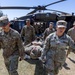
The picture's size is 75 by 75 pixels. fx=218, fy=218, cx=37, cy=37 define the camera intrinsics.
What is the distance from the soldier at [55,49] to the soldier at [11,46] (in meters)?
0.64

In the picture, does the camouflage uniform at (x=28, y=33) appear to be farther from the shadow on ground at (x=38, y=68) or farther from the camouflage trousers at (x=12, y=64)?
the camouflage trousers at (x=12, y=64)

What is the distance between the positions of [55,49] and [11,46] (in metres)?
1.07

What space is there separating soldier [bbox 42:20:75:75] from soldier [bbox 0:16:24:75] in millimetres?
643

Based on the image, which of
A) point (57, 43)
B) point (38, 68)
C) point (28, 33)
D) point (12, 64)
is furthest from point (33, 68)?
point (28, 33)

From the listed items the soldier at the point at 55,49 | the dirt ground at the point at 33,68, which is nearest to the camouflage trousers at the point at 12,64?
the soldier at the point at 55,49

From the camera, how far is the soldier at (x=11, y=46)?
513 centimetres

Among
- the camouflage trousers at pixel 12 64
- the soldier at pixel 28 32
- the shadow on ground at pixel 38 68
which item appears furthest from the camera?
the soldier at pixel 28 32

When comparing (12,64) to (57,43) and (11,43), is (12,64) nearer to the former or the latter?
(11,43)

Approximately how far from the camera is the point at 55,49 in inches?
205

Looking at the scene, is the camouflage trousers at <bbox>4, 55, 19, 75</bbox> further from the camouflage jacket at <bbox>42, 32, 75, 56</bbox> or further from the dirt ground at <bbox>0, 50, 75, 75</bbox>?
the dirt ground at <bbox>0, 50, 75, 75</bbox>

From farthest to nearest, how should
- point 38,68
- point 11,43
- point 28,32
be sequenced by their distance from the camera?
1. point 28,32
2. point 38,68
3. point 11,43

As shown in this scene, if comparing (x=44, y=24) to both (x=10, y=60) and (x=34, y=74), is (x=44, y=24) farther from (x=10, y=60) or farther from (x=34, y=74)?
(x=10, y=60)

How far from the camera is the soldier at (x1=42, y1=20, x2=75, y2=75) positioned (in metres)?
5.13

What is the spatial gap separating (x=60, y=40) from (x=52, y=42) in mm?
197
